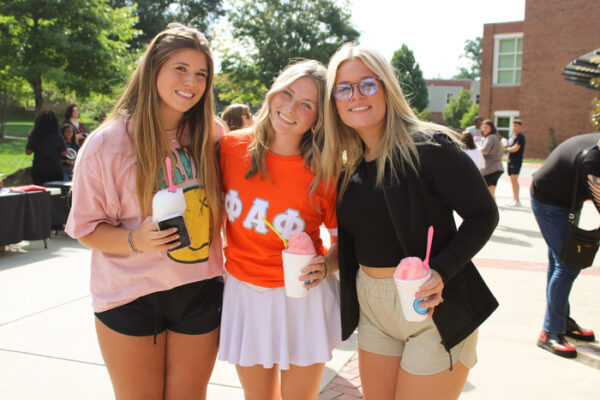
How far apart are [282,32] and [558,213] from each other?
40107 millimetres

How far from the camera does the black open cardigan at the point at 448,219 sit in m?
2.02

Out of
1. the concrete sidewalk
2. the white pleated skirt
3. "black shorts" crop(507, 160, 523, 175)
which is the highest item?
"black shorts" crop(507, 160, 523, 175)

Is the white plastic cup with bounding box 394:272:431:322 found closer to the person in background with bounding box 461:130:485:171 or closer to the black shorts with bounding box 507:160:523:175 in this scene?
the person in background with bounding box 461:130:485:171

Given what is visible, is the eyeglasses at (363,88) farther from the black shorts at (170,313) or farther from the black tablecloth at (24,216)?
the black tablecloth at (24,216)

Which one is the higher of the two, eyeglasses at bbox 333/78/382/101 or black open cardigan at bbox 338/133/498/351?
eyeglasses at bbox 333/78/382/101

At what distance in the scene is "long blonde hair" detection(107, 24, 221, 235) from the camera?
2158mm

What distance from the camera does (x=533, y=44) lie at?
27188 mm

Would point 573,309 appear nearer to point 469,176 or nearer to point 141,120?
point 469,176

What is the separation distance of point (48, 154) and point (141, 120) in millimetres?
8089

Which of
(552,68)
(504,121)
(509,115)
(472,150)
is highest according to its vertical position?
(552,68)

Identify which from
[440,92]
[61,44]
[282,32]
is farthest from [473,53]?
[61,44]

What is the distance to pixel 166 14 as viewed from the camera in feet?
141

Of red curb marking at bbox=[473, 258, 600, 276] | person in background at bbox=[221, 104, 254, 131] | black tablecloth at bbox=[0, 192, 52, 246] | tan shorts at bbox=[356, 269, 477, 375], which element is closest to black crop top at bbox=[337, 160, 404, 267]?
tan shorts at bbox=[356, 269, 477, 375]

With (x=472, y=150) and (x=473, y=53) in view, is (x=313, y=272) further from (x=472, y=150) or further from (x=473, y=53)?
(x=473, y=53)
